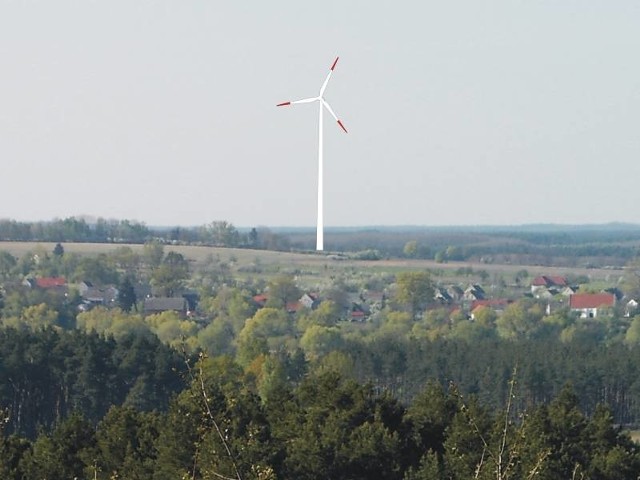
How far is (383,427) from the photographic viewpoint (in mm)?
46594

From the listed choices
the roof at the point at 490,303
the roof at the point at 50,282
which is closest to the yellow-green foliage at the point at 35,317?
the roof at the point at 50,282

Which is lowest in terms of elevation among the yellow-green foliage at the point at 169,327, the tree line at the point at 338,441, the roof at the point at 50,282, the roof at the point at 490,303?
the roof at the point at 490,303

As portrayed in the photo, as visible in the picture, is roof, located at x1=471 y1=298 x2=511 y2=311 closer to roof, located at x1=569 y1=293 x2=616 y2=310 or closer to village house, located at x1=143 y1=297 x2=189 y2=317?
roof, located at x1=569 y1=293 x2=616 y2=310

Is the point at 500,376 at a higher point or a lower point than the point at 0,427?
lower

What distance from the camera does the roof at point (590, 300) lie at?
18825cm

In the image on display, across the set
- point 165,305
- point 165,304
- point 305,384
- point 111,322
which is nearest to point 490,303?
point 165,304

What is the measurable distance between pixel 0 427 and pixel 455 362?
267ft

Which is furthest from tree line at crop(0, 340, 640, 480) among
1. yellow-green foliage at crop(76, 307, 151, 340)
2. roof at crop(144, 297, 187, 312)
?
roof at crop(144, 297, 187, 312)

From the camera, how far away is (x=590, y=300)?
192 m

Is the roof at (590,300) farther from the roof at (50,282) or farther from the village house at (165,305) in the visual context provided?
the roof at (50,282)

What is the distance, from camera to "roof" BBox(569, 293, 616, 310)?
18825cm

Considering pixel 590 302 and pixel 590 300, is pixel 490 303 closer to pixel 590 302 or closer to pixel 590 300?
pixel 590 302

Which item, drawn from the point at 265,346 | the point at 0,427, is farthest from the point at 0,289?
the point at 0,427

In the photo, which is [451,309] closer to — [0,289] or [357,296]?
[357,296]
